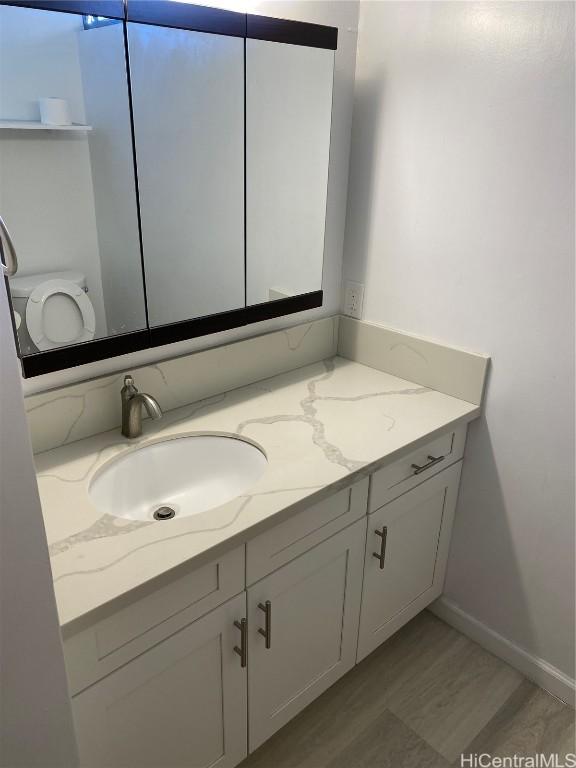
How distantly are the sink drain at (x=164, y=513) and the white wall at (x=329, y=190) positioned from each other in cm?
37

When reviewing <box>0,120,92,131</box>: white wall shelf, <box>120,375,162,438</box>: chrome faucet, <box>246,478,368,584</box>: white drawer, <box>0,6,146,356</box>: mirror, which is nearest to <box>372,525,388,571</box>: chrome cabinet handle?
<box>246,478,368,584</box>: white drawer

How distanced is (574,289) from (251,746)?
135cm

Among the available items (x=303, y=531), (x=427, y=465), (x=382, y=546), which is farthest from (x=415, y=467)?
(x=303, y=531)

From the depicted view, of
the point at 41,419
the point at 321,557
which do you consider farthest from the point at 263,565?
the point at 41,419

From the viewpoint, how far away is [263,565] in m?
1.26

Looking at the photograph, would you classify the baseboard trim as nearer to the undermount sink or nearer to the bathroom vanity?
the bathroom vanity

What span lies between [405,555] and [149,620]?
0.87m

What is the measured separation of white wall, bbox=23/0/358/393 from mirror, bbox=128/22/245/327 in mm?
126

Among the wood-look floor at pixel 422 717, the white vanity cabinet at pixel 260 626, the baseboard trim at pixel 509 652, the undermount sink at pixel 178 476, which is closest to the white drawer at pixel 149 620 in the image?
the white vanity cabinet at pixel 260 626

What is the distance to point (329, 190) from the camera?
1.81 meters

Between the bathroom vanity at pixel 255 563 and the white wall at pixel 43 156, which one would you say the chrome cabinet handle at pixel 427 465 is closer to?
the bathroom vanity at pixel 255 563

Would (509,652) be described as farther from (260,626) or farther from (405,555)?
(260,626)

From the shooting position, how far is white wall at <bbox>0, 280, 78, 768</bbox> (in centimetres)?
66

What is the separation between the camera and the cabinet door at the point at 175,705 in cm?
108
